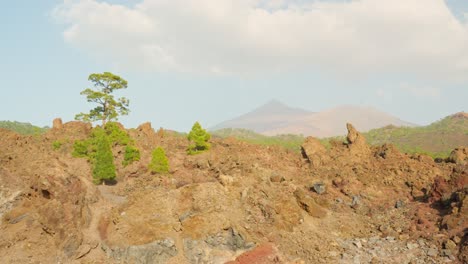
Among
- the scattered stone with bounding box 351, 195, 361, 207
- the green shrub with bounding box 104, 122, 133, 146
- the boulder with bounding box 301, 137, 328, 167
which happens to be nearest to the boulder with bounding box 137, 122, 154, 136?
the green shrub with bounding box 104, 122, 133, 146

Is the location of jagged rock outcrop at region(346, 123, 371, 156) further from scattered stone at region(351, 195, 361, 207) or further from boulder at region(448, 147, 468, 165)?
scattered stone at region(351, 195, 361, 207)

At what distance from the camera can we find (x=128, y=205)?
1029 inches

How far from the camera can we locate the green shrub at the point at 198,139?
157 feet

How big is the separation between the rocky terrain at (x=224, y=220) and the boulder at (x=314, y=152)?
780cm

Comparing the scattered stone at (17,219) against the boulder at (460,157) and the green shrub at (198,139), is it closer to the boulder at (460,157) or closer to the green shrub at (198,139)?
the green shrub at (198,139)

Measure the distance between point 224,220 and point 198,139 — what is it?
925 inches

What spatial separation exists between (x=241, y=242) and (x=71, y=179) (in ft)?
40.8

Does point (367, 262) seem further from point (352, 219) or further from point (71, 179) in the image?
point (71, 179)

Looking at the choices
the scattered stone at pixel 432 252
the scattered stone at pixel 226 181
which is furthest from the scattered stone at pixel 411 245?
the scattered stone at pixel 226 181

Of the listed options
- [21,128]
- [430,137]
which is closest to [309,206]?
[430,137]

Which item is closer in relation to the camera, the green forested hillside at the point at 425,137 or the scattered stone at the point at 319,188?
the scattered stone at the point at 319,188

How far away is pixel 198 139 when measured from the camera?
4784 centimetres

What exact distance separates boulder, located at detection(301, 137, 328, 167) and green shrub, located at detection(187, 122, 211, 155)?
41.2 feet

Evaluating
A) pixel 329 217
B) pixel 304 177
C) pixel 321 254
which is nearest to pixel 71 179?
pixel 321 254
